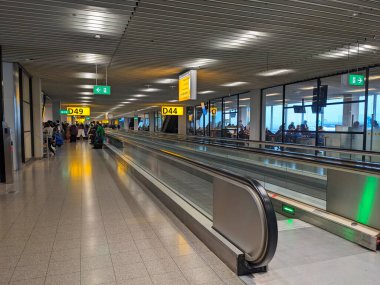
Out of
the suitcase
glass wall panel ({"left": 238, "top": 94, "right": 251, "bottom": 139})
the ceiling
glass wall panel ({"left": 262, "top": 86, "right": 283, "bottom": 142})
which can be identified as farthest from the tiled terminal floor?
glass wall panel ({"left": 238, "top": 94, "right": 251, "bottom": 139})

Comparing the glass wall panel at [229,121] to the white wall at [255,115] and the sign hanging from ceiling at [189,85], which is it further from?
the sign hanging from ceiling at [189,85]

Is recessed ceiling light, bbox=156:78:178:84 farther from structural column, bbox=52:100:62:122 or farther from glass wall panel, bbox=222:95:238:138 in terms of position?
structural column, bbox=52:100:62:122

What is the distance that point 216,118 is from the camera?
2408cm

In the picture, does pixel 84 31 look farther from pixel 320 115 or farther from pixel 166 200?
pixel 320 115

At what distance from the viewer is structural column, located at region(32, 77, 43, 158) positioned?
39.9 ft

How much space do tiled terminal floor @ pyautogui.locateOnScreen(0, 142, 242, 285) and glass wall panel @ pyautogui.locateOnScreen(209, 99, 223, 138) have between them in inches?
680

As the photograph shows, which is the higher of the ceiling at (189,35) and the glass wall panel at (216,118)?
the ceiling at (189,35)

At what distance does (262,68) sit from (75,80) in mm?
8304

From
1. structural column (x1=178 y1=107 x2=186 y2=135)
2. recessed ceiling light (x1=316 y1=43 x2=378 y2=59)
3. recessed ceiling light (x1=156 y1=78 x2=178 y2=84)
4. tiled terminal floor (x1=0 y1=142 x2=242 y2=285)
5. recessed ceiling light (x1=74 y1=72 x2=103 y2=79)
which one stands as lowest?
tiled terminal floor (x1=0 y1=142 x2=242 y2=285)

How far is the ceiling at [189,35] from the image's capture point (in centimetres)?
520

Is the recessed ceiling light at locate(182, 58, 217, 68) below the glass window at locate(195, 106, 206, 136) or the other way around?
the other way around

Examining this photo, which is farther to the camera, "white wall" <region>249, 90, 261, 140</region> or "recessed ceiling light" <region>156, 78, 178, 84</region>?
"white wall" <region>249, 90, 261, 140</region>

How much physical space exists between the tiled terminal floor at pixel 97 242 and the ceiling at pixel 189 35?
11.3 ft

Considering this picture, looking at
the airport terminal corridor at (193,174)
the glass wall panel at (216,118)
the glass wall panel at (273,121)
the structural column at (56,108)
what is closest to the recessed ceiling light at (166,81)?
the airport terminal corridor at (193,174)
